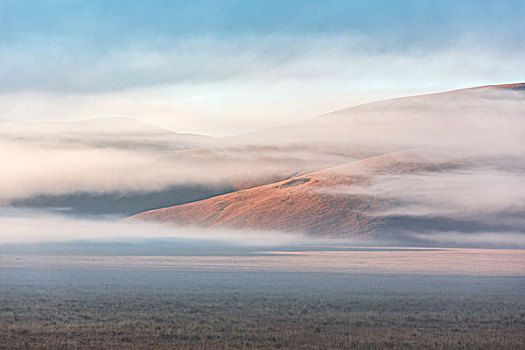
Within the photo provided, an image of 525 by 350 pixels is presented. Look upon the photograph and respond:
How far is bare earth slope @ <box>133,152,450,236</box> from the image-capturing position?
15588cm

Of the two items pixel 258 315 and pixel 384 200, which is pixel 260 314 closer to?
pixel 258 315

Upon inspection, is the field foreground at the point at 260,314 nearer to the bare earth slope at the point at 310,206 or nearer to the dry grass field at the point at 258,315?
the dry grass field at the point at 258,315

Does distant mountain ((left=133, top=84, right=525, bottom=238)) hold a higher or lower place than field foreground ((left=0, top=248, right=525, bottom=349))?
higher

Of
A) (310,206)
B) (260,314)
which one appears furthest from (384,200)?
(260,314)

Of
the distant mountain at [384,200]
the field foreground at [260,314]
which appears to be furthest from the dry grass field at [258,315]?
the distant mountain at [384,200]

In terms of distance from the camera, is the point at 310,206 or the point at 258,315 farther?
the point at 310,206

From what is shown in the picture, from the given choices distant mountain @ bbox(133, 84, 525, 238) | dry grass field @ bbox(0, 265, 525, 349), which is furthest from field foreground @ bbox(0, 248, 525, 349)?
distant mountain @ bbox(133, 84, 525, 238)

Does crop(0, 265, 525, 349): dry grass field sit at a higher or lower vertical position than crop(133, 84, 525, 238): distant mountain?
lower

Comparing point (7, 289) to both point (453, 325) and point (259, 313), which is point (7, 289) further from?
point (453, 325)

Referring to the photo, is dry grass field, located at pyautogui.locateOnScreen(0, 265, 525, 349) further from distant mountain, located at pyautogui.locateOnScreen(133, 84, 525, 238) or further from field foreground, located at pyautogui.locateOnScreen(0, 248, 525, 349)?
distant mountain, located at pyautogui.locateOnScreen(133, 84, 525, 238)

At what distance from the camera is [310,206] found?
16550 cm

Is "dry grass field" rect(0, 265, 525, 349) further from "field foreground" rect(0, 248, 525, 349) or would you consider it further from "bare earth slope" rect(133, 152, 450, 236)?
"bare earth slope" rect(133, 152, 450, 236)

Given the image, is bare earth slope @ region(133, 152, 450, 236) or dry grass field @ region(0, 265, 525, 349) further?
bare earth slope @ region(133, 152, 450, 236)

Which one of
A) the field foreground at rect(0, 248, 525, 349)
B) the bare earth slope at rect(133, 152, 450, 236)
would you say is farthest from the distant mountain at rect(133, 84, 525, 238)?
the field foreground at rect(0, 248, 525, 349)
